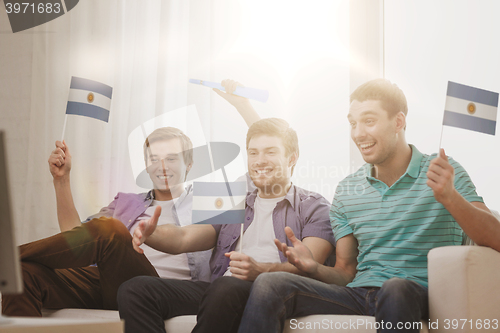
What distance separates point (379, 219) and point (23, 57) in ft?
7.23

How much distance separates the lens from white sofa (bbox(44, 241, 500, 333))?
1136mm

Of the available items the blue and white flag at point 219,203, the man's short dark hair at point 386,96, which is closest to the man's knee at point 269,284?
the blue and white flag at point 219,203

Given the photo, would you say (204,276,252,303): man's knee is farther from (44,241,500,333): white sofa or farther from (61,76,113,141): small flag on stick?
(61,76,113,141): small flag on stick

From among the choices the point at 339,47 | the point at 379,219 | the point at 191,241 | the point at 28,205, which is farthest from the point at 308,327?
the point at 28,205

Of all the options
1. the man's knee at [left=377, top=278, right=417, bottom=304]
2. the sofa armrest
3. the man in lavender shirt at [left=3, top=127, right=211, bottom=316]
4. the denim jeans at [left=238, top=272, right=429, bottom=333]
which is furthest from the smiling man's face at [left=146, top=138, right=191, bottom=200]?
the sofa armrest

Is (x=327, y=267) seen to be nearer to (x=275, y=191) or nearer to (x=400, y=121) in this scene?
(x=275, y=191)

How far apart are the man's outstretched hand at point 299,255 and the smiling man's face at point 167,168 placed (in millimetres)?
693

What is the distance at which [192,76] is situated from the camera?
2205 millimetres

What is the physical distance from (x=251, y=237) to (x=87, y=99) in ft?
3.25

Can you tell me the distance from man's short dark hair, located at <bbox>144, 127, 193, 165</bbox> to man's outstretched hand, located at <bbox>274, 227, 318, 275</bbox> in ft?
2.56

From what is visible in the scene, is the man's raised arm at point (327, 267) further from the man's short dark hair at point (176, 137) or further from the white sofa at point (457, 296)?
the man's short dark hair at point (176, 137)

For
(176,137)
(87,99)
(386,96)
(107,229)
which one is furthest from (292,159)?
(87,99)

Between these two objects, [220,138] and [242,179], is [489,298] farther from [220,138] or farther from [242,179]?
[220,138]

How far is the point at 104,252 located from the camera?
5.16ft
